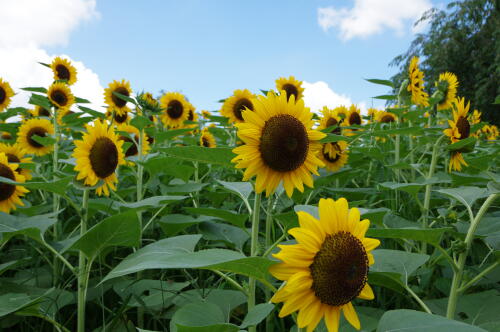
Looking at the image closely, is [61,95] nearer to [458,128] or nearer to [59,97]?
[59,97]

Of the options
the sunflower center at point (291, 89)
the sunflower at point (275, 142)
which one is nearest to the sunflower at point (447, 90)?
the sunflower center at point (291, 89)

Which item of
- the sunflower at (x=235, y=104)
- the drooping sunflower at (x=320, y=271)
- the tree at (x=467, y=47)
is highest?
the tree at (x=467, y=47)

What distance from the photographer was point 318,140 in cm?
153

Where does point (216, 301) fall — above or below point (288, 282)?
below

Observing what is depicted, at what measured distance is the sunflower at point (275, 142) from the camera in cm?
142

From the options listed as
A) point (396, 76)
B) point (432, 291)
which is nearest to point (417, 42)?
point (396, 76)

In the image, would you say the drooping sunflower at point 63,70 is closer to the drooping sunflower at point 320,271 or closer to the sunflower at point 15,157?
the sunflower at point 15,157

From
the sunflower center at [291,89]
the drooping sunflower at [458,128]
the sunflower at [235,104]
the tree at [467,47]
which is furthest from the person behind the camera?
the tree at [467,47]

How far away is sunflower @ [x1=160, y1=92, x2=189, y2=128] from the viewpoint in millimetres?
4688

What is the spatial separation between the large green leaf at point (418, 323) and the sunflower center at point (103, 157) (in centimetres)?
148

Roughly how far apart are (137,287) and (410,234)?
96cm

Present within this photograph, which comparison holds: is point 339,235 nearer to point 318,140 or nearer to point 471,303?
point 318,140

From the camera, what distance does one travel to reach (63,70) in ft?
16.9

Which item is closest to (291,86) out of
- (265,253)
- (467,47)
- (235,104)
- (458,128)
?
(235,104)
